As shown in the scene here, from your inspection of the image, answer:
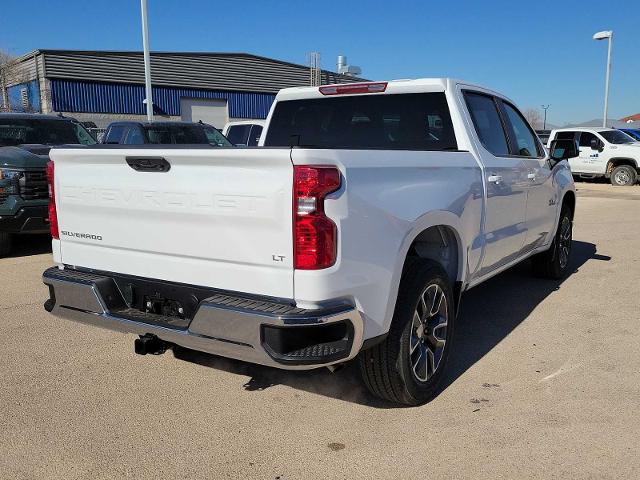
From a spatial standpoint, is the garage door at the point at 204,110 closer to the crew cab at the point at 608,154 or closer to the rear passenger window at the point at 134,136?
the crew cab at the point at 608,154

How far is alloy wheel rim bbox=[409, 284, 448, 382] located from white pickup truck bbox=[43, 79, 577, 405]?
11mm

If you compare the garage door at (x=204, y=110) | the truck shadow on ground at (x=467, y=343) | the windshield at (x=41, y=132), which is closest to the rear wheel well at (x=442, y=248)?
the truck shadow on ground at (x=467, y=343)

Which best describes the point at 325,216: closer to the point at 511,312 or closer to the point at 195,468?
the point at 195,468

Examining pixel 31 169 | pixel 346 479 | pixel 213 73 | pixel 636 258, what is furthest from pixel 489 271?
pixel 213 73

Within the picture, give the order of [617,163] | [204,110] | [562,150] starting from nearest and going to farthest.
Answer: [562,150]
[617,163]
[204,110]

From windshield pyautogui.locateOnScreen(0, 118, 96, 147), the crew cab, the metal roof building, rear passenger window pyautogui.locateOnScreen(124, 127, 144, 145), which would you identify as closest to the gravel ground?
windshield pyautogui.locateOnScreen(0, 118, 96, 147)

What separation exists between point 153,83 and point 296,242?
119 feet

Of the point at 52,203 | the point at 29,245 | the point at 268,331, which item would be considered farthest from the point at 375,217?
the point at 29,245

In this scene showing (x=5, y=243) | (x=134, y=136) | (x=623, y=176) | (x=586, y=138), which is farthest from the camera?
(x=586, y=138)

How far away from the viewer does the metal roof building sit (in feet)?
108

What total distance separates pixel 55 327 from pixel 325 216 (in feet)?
10.3

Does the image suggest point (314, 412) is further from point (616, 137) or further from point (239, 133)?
point (616, 137)

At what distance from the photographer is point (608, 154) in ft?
61.5

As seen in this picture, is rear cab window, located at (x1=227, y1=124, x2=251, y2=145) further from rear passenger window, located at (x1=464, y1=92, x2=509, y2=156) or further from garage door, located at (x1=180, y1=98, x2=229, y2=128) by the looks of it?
garage door, located at (x1=180, y1=98, x2=229, y2=128)
